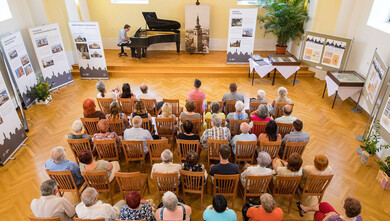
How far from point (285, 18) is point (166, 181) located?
7.64m

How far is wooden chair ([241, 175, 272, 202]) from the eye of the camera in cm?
379

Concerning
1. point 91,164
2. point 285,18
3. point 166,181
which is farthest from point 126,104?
point 285,18

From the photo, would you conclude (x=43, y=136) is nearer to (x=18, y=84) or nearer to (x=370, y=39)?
(x=18, y=84)

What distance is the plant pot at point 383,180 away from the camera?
15.7 ft

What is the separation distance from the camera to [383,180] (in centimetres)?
486

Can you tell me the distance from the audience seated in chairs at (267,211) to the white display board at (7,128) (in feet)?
16.7

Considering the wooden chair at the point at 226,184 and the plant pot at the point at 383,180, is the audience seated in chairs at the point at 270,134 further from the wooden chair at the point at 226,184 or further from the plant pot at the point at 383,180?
the plant pot at the point at 383,180

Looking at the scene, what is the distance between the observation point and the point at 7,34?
706cm

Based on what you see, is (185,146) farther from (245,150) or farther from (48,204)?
(48,204)

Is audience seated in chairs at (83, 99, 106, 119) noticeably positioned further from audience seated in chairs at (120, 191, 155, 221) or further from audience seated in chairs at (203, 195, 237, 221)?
audience seated in chairs at (203, 195, 237, 221)

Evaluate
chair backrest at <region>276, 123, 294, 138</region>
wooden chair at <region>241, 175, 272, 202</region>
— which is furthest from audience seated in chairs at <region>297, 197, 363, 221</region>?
chair backrest at <region>276, 123, 294, 138</region>

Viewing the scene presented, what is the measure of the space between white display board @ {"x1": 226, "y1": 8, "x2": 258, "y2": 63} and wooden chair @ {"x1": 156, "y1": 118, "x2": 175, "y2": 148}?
5.00 m

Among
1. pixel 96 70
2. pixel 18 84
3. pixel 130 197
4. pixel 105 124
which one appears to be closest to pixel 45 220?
pixel 130 197

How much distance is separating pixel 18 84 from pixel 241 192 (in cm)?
629
